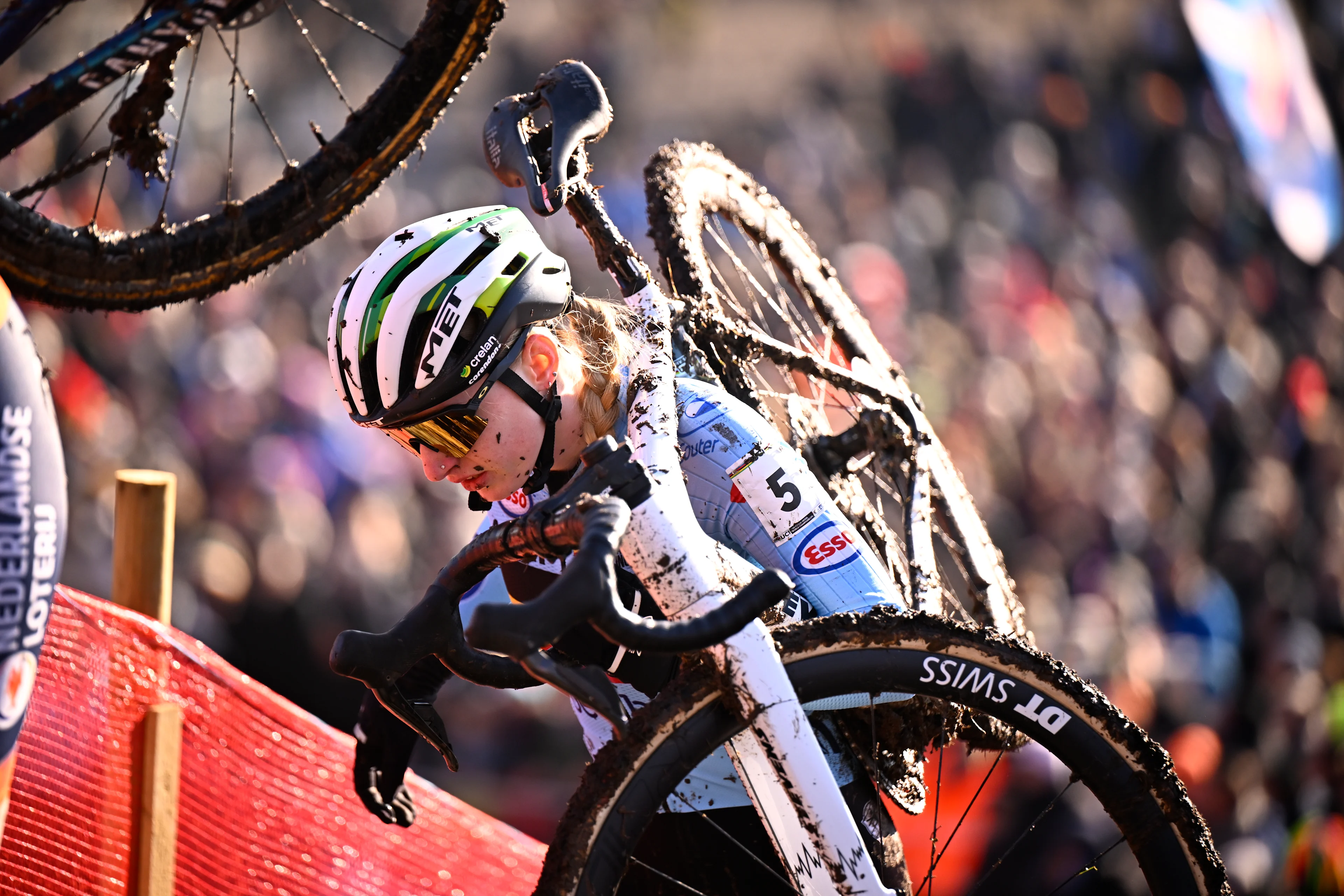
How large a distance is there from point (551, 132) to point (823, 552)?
Answer: 33.7 inches

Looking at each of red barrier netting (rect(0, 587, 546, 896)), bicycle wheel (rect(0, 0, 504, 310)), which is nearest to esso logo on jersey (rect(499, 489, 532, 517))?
bicycle wheel (rect(0, 0, 504, 310))

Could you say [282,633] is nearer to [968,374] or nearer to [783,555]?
[783,555]

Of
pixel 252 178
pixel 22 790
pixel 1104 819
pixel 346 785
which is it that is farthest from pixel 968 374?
pixel 22 790

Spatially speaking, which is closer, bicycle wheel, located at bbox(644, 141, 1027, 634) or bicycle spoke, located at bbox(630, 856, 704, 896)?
bicycle spoke, located at bbox(630, 856, 704, 896)

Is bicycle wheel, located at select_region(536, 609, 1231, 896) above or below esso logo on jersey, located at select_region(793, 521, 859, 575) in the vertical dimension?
below

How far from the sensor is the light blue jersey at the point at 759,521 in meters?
1.98

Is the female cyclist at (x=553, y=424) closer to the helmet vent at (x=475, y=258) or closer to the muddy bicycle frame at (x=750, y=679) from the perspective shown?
the helmet vent at (x=475, y=258)

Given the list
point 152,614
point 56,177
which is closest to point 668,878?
point 152,614

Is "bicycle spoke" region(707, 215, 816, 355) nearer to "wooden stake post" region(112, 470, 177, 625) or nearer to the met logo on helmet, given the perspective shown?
the met logo on helmet

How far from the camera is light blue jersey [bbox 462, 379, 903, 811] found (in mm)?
1979

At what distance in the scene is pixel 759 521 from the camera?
2.02m

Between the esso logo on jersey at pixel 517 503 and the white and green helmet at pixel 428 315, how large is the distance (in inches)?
13.5

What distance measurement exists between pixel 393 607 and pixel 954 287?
5652mm

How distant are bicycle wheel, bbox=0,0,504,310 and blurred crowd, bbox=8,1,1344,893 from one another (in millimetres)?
1886
